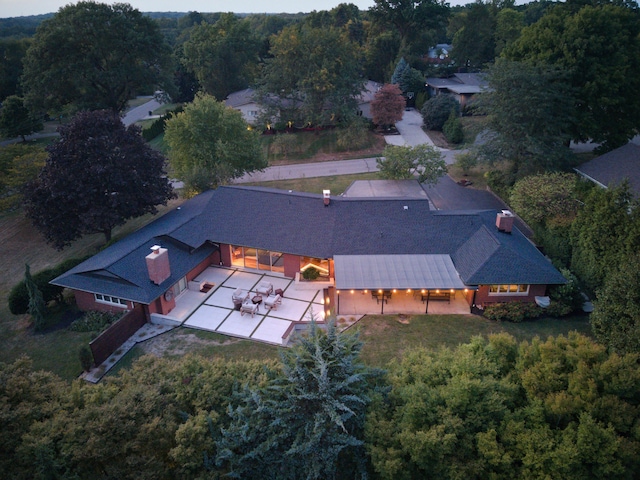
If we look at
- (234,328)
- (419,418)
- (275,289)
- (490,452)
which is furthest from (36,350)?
(490,452)

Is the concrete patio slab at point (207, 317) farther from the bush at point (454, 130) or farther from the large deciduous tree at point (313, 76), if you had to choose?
the bush at point (454, 130)

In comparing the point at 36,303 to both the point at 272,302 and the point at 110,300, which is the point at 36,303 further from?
the point at 272,302

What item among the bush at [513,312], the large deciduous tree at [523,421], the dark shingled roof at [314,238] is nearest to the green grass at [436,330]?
the bush at [513,312]

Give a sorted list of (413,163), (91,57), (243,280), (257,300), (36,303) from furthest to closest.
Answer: (91,57) < (413,163) < (243,280) < (257,300) < (36,303)

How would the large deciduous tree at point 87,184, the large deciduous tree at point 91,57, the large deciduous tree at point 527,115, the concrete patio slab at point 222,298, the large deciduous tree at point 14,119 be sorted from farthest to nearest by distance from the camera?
the large deciduous tree at point 14,119, the large deciduous tree at point 91,57, the large deciduous tree at point 527,115, the large deciduous tree at point 87,184, the concrete patio slab at point 222,298

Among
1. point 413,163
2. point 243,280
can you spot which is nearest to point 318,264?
point 243,280

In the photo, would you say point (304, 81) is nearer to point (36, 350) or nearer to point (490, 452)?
point (36, 350)

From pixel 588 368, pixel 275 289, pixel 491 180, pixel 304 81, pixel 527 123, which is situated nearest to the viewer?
pixel 588 368
